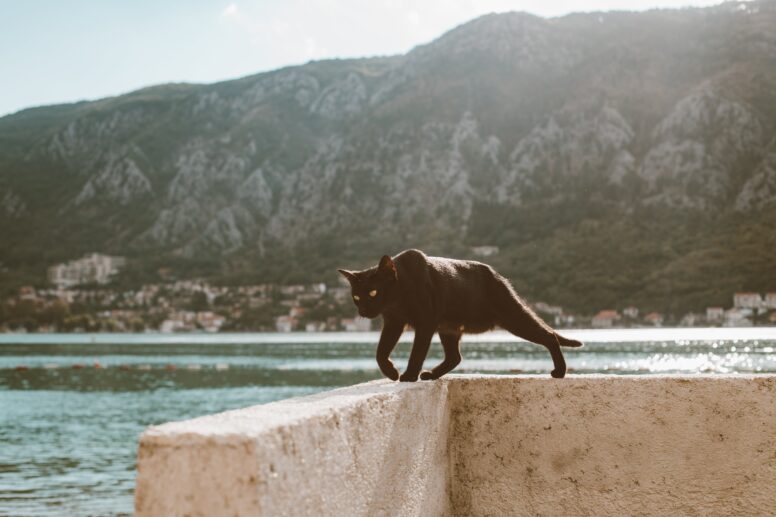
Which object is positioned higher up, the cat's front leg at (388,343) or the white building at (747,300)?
the cat's front leg at (388,343)

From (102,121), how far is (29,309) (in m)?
41.4

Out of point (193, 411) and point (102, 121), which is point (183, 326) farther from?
point (193, 411)

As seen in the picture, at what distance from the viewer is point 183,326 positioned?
6565 inches

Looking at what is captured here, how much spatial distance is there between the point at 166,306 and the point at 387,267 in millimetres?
169904

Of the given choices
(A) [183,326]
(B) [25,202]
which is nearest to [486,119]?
(A) [183,326]

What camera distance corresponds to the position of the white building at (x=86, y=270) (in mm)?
161250

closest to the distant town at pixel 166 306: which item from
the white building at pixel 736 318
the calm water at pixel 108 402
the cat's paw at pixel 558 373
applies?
the white building at pixel 736 318

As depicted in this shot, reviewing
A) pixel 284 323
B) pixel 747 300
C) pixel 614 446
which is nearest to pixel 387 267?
pixel 614 446

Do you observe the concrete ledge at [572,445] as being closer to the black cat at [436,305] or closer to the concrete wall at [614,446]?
the concrete wall at [614,446]

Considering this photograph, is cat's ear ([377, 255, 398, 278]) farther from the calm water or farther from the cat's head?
the calm water

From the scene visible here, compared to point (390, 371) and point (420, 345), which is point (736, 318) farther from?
point (420, 345)

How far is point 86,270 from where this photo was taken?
16238cm

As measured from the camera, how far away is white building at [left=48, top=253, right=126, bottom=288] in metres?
161

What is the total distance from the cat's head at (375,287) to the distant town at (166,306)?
130640 millimetres
